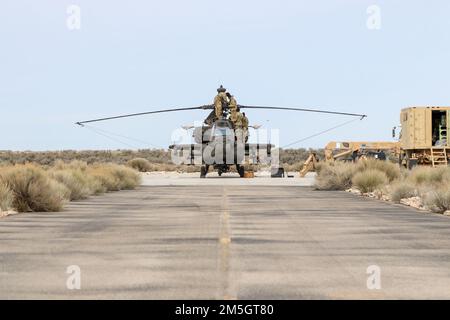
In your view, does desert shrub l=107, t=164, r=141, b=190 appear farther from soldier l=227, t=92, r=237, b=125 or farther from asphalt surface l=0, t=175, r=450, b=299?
asphalt surface l=0, t=175, r=450, b=299

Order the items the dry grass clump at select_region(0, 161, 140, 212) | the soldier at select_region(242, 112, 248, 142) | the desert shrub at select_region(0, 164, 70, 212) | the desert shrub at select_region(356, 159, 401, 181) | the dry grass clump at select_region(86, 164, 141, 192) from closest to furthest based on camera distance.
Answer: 1. the dry grass clump at select_region(0, 161, 140, 212)
2. the desert shrub at select_region(0, 164, 70, 212)
3. the dry grass clump at select_region(86, 164, 141, 192)
4. the desert shrub at select_region(356, 159, 401, 181)
5. the soldier at select_region(242, 112, 248, 142)

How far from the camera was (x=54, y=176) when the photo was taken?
33.5 metres

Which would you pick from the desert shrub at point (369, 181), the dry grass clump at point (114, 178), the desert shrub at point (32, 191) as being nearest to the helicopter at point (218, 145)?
the dry grass clump at point (114, 178)

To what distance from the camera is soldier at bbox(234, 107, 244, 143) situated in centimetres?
5403

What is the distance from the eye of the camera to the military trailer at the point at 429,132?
50500 millimetres

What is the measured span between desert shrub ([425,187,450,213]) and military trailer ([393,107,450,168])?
26632 millimetres

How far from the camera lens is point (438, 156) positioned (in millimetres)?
51062

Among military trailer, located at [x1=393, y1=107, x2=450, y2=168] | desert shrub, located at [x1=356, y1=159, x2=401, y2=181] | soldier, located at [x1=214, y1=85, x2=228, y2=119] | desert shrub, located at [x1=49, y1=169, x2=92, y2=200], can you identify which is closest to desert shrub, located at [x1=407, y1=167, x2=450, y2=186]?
desert shrub, located at [x1=356, y1=159, x2=401, y2=181]

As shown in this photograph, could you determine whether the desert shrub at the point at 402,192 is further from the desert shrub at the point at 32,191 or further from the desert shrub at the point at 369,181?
the desert shrub at the point at 32,191

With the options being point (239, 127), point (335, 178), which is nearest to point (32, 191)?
point (335, 178)

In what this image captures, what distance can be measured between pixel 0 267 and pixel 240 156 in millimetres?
41977

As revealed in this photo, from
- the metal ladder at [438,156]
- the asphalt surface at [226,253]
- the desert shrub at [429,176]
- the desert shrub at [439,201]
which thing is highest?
the metal ladder at [438,156]

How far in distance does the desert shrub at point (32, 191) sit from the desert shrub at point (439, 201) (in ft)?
34.2
